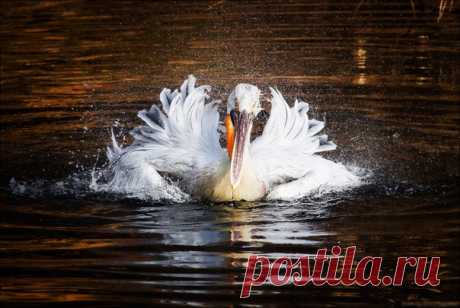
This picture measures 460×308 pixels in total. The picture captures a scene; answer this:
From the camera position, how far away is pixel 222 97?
43.5 feet

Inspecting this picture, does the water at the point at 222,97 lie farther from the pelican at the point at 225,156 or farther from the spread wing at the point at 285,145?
the spread wing at the point at 285,145

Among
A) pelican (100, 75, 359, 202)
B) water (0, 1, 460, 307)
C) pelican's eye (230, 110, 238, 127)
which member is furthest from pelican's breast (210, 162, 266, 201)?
pelican's eye (230, 110, 238, 127)

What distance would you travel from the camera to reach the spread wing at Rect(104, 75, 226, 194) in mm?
9508

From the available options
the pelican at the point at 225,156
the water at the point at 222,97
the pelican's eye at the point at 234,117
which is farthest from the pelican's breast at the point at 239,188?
the pelican's eye at the point at 234,117

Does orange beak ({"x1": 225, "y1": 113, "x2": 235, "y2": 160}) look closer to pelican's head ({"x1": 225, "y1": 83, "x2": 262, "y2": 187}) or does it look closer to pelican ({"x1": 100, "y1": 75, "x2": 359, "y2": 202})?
pelican ({"x1": 100, "y1": 75, "x2": 359, "y2": 202})

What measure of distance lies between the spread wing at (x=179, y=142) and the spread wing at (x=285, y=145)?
1.36 ft

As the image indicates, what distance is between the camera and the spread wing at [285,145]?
955cm

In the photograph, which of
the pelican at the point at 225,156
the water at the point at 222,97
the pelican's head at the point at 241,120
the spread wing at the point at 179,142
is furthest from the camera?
the spread wing at the point at 179,142

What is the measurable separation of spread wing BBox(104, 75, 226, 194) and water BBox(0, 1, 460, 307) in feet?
1.65

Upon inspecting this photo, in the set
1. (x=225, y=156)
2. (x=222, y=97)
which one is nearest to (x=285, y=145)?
(x=225, y=156)

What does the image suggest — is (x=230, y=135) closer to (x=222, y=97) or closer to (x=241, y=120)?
(x=241, y=120)

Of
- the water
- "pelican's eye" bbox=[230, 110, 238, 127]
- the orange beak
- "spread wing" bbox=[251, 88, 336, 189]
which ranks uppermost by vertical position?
"pelican's eye" bbox=[230, 110, 238, 127]

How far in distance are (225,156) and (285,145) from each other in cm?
68

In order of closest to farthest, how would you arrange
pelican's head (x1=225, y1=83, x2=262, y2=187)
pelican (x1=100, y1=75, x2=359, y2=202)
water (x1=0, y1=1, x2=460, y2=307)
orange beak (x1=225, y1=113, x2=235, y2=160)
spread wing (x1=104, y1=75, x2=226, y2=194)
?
water (x1=0, y1=1, x2=460, y2=307) < pelican's head (x1=225, y1=83, x2=262, y2=187) < pelican (x1=100, y1=75, x2=359, y2=202) < orange beak (x1=225, y1=113, x2=235, y2=160) < spread wing (x1=104, y1=75, x2=226, y2=194)
